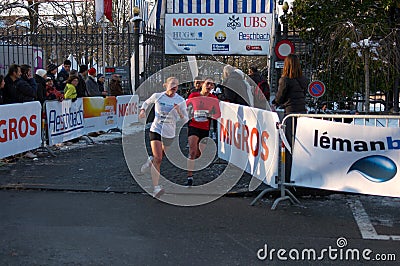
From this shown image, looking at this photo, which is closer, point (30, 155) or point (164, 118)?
point (164, 118)

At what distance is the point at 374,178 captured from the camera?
6926 mm

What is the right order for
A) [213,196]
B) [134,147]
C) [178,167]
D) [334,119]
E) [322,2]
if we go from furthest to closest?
[322,2] → [134,147] → [178,167] → [213,196] → [334,119]

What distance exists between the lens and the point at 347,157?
23.1 ft

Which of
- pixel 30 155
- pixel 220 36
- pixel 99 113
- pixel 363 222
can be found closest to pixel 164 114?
pixel 363 222

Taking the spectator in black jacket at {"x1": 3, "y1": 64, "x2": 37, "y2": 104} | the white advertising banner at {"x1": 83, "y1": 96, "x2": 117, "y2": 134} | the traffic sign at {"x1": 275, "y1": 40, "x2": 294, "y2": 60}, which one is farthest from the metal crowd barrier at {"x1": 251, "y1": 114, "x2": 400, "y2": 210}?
the traffic sign at {"x1": 275, "y1": 40, "x2": 294, "y2": 60}

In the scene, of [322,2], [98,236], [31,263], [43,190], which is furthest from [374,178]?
[322,2]

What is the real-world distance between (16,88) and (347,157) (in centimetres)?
727

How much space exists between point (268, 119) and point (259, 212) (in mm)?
1315

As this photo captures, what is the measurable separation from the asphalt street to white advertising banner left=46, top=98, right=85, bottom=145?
294 centimetres

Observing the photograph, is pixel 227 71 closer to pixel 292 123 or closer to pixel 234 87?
pixel 234 87

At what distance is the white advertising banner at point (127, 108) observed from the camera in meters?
17.3

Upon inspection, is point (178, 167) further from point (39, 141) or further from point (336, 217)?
point (336, 217)
